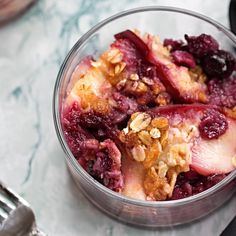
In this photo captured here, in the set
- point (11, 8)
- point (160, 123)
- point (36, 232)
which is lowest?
point (36, 232)

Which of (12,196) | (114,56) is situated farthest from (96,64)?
(12,196)

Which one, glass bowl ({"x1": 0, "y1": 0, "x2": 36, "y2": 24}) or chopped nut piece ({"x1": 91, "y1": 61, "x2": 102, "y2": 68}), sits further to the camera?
glass bowl ({"x1": 0, "y1": 0, "x2": 36, "y2": 24})

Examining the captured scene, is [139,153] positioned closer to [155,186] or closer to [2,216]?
[155,186]

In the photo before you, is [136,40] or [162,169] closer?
[162,169]

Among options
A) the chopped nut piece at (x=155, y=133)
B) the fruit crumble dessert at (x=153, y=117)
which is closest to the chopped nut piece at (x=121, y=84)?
the fruit crumble dessert at (x=153, y=117)

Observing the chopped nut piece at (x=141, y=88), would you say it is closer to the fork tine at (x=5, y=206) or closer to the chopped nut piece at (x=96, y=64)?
the chopped nut piece at (x=96, y=64)

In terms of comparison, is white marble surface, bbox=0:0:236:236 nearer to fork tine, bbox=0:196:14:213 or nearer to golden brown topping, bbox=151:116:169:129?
fork tine, bbox=0:196:14:213

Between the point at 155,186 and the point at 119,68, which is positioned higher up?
the point at 119,68

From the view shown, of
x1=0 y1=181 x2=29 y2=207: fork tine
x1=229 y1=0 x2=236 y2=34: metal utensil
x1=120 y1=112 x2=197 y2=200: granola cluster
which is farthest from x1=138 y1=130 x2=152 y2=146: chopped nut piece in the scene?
x1=229 y1=0 x2=236 y2=34: metal utensil
